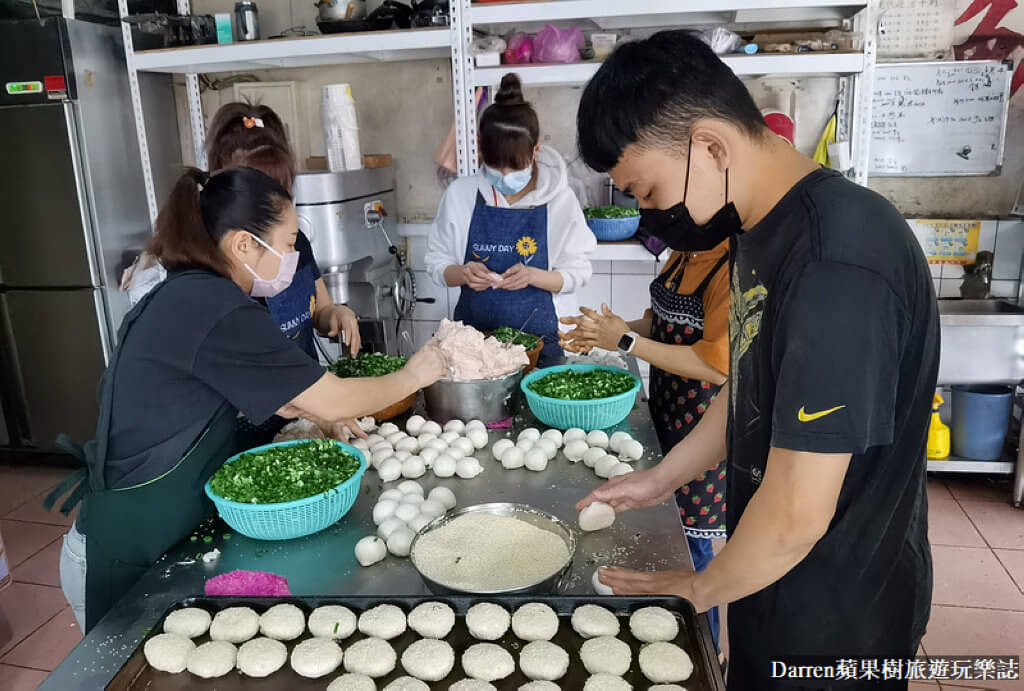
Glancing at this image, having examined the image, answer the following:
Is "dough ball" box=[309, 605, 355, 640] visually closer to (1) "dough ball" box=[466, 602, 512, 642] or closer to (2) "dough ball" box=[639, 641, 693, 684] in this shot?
(1) "dough ball" box=[466, 602, 512, 642]

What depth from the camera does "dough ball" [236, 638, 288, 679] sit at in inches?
46.3

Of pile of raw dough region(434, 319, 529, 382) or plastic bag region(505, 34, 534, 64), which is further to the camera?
plastic bag region(505, 34, 534, 64)

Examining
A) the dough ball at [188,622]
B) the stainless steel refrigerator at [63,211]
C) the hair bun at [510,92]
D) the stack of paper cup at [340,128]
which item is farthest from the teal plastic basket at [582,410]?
the stainless steel refrigerator at [63,211]

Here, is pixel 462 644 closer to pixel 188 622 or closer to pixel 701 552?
pixel 188 622

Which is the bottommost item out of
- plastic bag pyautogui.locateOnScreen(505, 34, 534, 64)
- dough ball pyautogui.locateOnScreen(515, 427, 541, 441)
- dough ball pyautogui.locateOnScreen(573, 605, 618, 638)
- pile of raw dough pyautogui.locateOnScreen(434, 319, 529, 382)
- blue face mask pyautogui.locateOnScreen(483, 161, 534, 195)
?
dough ball pyautogui.locateOnScreen(515, 427, 541, 441)

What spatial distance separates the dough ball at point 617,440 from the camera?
198cm

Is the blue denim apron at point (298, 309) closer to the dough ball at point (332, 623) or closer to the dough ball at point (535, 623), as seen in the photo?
the dough ball at point (332, 623)

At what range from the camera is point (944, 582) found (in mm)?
3152

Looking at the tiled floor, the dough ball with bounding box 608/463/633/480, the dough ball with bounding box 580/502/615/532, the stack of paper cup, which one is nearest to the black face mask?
the dough ball with bounding box 580/502/615/532

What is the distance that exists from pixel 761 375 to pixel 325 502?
3.11 ft

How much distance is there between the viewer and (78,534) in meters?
1.71

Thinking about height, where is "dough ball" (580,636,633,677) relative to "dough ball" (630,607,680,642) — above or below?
below

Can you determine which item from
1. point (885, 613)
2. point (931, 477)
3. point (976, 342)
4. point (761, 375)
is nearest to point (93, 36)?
point (761, 375)

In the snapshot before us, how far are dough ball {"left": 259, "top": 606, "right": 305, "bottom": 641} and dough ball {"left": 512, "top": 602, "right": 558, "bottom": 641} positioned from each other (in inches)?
14.6
